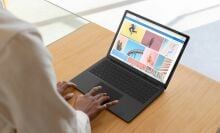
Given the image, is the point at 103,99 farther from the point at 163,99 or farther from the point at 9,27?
the point at 9,27

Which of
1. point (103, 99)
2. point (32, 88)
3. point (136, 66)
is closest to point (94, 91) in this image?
point (103, 99)

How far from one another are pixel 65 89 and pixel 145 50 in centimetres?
36

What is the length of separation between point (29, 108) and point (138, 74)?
0.67 meters

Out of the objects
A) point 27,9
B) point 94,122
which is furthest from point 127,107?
point 27,9

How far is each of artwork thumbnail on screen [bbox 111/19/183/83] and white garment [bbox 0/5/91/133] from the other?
54 cm

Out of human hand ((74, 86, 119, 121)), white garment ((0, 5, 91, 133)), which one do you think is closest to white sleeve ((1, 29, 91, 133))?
white garment ((0, 5, 91, 133))

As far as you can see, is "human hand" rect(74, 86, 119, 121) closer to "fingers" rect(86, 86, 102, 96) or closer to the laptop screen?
"fingers" rect(86, 86, 102, 96)

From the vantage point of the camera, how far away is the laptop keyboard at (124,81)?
125cm

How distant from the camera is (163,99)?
1.25 metres

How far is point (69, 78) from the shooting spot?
1343mm

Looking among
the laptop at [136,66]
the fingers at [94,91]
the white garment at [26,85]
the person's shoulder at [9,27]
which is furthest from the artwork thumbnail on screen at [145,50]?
the person's shoulder at [9,27]

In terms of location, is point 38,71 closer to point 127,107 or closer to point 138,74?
point 127,107

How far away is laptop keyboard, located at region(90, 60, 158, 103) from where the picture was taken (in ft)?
4.10

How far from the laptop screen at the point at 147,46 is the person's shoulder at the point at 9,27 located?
72 centimetres
